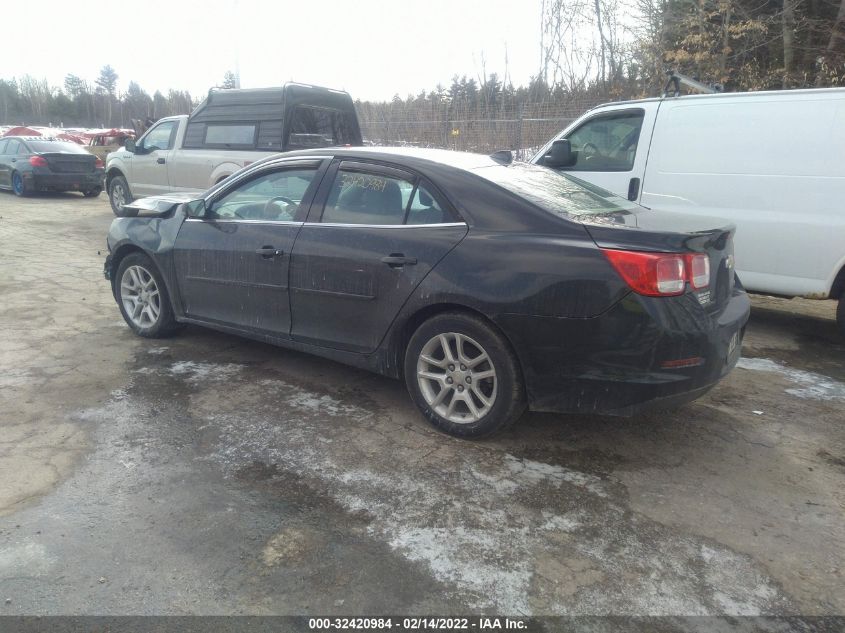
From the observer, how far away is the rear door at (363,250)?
12.3 ft

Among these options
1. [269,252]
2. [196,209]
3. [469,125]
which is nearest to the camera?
[269,252]

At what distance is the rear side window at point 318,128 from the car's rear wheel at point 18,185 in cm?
1008

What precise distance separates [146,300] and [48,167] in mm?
12867

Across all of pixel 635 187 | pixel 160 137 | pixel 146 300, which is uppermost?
pixel 160 137

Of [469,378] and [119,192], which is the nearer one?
[469,378]

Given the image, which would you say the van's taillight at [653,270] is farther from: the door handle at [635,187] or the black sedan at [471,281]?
the door handle at [635,187]

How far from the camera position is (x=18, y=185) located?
53.7 feet

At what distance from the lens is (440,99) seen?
1791 cm

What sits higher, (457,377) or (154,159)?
(154,159)

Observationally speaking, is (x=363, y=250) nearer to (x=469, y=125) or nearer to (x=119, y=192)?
(x=119, y=192)

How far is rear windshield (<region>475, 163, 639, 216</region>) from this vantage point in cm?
365

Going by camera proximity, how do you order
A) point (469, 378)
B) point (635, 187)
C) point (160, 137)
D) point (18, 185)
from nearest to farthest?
point (469, 378) < point (635, 187) < point (160, 137) < point (18, 185)

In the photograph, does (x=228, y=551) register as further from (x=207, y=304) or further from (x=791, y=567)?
(x=207, y=304)

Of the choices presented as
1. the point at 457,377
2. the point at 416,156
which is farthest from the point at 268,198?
the point at 457,377
